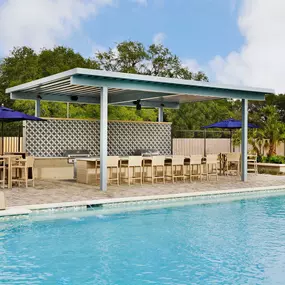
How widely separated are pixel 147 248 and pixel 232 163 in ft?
36.2

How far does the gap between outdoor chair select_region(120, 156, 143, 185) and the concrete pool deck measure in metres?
0.38

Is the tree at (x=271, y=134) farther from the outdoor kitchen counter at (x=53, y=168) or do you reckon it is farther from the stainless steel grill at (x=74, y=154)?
the outdoor kitchen counter at (x=53, y=168)

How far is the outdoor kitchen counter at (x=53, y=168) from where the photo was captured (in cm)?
1462

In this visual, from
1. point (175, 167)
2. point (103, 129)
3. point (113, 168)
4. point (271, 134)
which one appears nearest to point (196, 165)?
point (175, 167)

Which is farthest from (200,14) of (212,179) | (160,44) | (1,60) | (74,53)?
(212,179)

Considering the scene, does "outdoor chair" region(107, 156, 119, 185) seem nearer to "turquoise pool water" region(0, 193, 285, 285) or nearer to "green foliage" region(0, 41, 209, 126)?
"turquoise pool water" region(0, 193, 285, 285)

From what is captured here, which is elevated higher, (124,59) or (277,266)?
(124,59)

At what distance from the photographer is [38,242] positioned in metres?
7.09

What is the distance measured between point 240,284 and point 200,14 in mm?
31622

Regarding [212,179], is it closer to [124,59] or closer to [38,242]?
[38,242]

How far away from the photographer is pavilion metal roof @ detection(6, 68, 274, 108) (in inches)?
443

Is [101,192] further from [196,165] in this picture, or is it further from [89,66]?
[89,66]

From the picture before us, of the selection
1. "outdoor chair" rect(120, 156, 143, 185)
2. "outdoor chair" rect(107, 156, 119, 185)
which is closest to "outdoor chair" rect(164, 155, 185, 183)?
"outdoor chair" rect(120, 156, 143, 185)

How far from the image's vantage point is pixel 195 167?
15.2m
